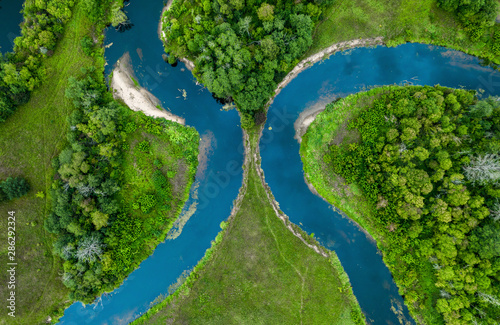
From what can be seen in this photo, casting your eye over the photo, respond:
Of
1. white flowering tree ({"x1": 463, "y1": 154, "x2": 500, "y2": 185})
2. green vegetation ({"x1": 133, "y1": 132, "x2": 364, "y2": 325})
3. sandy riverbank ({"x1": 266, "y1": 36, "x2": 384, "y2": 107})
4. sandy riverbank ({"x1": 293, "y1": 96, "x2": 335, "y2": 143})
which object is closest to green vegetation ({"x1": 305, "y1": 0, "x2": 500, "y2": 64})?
sandy riverbank ({"x1": 266, "y1": 36, "x2": 384, "y2": 107})

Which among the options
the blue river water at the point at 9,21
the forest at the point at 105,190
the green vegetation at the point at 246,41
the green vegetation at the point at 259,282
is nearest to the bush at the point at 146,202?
the forest at the point at 105,190

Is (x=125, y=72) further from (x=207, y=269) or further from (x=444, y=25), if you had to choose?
(x=444, y=25)

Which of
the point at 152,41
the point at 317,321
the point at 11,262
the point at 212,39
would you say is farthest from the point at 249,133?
the point at 11,262

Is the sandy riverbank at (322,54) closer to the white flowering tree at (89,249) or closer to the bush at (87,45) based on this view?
the bush at (87,45)

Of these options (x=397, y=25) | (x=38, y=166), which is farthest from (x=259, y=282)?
(x=397, y=25)

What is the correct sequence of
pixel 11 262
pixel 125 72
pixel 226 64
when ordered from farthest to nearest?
pixel 125 72, pixel 11 262, pixel 226 64

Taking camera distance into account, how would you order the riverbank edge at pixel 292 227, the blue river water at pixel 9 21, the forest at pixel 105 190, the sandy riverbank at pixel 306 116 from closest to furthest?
the forest at pixel 105 190 → the riverbank edge at pixel 292 227 → the sandy riverbank at pixel 306 116 → the blue river water at pixel 9 21
